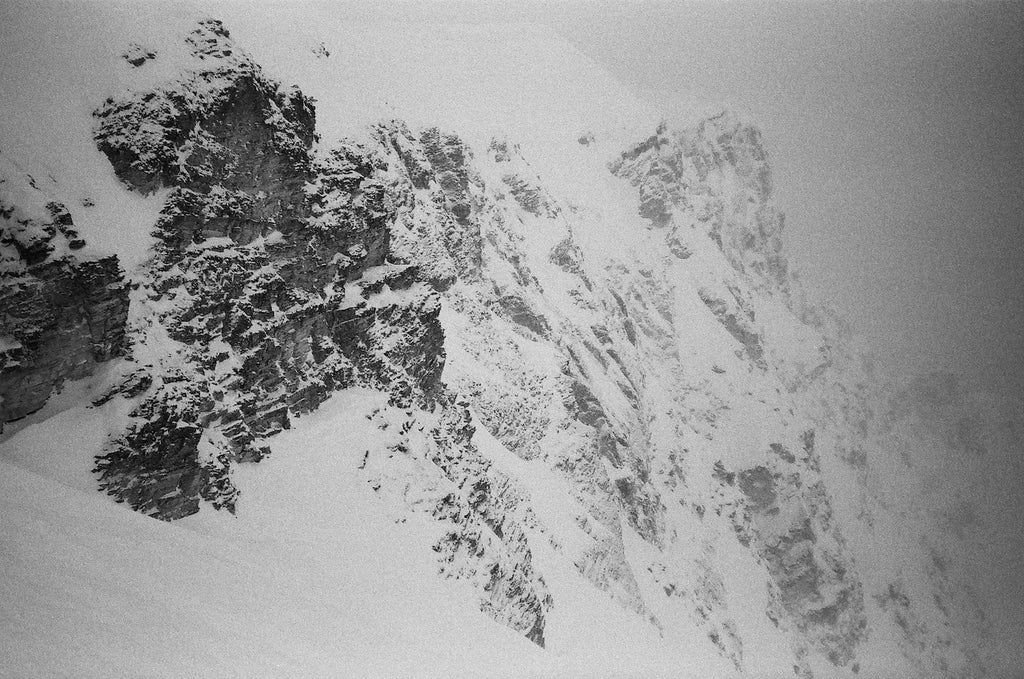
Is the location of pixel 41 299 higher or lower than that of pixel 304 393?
higher

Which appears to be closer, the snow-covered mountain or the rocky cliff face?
the snow-covered mountain

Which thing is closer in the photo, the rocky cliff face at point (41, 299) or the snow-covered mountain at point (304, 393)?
the snow-covered mountain at point (304, 393)

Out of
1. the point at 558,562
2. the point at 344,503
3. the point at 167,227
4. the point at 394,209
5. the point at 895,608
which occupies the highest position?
the point at 394,209

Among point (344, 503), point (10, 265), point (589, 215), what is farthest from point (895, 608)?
point (10, 265)

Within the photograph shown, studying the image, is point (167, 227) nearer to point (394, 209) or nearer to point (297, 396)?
point (297, 396)

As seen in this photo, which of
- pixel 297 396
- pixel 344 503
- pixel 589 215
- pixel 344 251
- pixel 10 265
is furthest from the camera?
pixel 589 215

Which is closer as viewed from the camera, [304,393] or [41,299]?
[41,299]

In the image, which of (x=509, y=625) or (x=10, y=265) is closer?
(x=10, y=265)

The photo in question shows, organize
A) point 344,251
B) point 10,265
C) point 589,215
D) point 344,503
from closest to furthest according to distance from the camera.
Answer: point 10,265 < point 344,503 < point 344,251 < point 589,215
